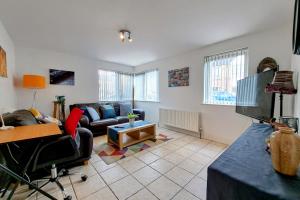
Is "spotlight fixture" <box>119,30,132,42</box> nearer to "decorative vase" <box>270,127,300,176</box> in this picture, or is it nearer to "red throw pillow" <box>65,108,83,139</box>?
"red throw pillow" <box>65,108,83,139</box>

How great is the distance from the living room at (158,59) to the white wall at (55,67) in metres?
0.02

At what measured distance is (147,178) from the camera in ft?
6.18

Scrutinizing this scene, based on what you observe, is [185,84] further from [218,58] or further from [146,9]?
[146,9]

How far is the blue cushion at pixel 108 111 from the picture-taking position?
13.8 feet

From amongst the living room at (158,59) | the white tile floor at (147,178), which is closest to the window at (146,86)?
the living room at (158,59)

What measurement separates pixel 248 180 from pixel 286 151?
0.78 feet

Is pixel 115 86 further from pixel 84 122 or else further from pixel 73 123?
pixel 73 123

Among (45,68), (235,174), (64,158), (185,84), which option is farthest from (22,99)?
(235,174)

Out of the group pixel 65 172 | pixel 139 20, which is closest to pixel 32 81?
pixel 65 172

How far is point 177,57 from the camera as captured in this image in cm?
403

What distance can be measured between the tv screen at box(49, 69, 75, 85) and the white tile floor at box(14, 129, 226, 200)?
8.39ft

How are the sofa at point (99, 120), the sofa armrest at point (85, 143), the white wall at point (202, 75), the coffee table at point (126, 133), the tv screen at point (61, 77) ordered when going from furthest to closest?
the tv screen at point (61, 77)
the sofa at point (99, 120)
the coffee table at point (126, 133)
the white wall at point (202, 75)
the sofa armrest at point (85, 143)

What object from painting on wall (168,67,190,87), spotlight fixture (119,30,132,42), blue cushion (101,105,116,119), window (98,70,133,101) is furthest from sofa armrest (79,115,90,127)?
painting on wall (168,67,190,87)

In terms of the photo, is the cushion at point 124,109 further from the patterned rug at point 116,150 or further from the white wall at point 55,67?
the patterned rug at point 116,150
